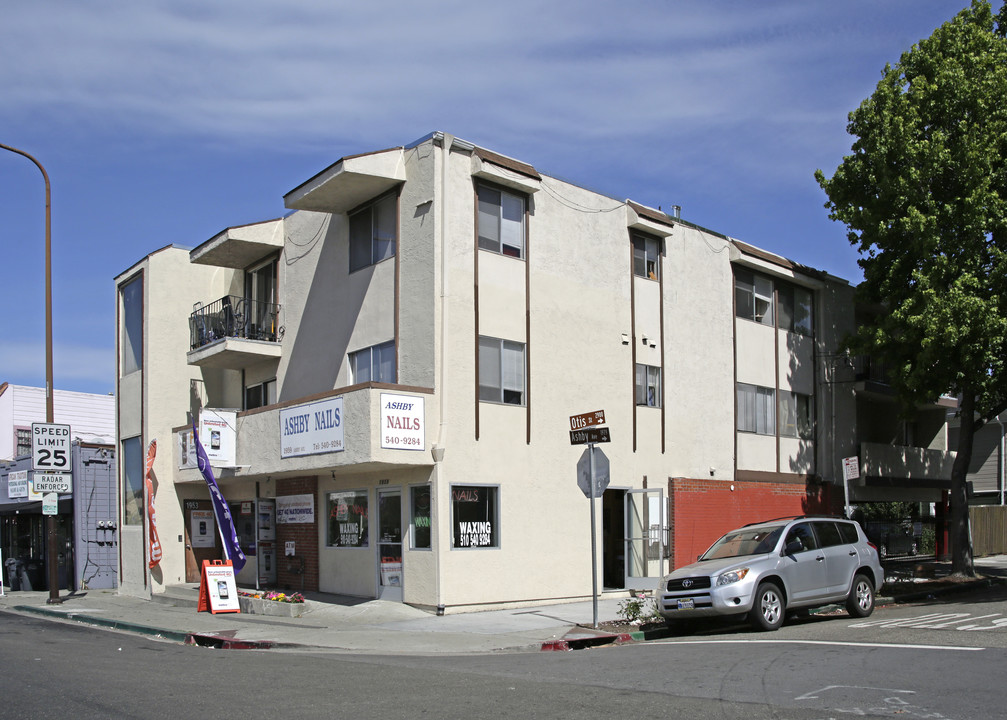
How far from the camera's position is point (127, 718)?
7.94m

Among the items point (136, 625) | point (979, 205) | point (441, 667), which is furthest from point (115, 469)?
point (979, 205)

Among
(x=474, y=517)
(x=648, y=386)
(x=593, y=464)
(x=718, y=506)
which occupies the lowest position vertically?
(x=718, y=506)

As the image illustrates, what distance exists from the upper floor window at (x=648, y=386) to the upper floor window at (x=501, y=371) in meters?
3.78

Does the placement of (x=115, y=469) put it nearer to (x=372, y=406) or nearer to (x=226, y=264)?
(x=226, y=264)

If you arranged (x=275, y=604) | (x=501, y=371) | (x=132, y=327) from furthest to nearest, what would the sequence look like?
1. (x=132, y=327)
2. (x=501, y=371)
3. (x=275, y=604)

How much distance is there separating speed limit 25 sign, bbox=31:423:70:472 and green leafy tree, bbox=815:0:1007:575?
64.9 feet

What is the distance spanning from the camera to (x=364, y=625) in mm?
16469

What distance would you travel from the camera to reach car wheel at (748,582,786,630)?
13883 mm

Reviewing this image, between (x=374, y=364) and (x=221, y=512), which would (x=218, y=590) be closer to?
(x=221, y=512)

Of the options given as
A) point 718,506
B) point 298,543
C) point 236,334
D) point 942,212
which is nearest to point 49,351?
point 236,334

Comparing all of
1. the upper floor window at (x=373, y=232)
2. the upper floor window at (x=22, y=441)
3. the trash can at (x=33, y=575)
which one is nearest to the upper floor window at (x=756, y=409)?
the upper floor window at (x=373, y=232)

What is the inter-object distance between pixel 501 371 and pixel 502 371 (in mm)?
25

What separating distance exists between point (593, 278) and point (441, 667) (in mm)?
11479

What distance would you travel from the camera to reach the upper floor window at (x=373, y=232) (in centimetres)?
1944
